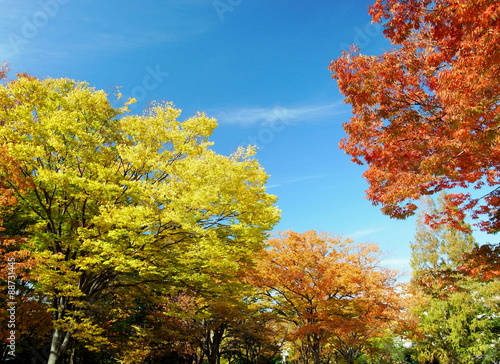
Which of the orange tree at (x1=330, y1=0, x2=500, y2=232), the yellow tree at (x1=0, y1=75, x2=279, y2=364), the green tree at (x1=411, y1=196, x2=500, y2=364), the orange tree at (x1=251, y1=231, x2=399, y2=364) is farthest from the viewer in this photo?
the green tree at (x1=411, y1=196, x2=500, y2=364)

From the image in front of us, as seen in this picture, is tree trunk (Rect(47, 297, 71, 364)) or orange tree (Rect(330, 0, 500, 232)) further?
tree trunk (Rect(47, 297, 71, 364))

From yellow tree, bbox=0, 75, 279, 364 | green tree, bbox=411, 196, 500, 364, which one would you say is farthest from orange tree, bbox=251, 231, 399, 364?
green tree, bbox=411, 196, 500, 364

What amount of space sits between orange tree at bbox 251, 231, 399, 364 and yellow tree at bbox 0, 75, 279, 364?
369cm

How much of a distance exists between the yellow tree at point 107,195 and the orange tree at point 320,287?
369 centimetres

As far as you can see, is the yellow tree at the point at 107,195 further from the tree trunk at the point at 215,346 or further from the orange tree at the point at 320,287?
the tree trunk at the point at 215,346

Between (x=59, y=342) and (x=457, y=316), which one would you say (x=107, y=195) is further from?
(x=457, y=316)

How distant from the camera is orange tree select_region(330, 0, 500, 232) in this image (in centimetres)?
495

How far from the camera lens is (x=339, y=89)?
7473 millimetres

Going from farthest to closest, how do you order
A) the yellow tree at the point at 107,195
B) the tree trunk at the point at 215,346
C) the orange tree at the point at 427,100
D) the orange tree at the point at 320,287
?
the tree trunk at the point at 215,346
the orange tree at the point at 320,287
the yellow tree at the point at 107,195
the orange tree at the point at 427,100

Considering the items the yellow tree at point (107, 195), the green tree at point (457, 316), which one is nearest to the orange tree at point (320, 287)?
the yellow tree at point (107, 195)

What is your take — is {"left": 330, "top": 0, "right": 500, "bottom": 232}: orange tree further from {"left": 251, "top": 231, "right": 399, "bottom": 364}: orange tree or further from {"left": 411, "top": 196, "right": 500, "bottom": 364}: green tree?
{"left": 411, "top": 196, "right": 500, "bottom": 364}: green tree

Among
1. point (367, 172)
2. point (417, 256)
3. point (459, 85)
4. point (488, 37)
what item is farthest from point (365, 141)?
point (417, 256)

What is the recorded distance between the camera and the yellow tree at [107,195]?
10016 mm

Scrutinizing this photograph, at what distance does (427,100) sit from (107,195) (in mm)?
10269
